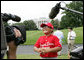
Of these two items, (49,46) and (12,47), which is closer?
(12,47)

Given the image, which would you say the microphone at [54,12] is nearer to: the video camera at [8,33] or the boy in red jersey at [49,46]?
the video camera at [8,33]

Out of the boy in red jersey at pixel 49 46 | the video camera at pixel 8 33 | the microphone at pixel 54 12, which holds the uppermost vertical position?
the microphone at pixel 54 12

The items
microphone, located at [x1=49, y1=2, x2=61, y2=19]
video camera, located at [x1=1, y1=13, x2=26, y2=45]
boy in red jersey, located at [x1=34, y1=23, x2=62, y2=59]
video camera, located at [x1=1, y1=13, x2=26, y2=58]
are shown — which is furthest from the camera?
boy in red jersey, located at [x1=34, y1=23, x2=62, y2=59]

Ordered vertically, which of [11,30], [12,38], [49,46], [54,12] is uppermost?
[54,12]

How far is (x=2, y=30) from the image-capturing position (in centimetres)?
269

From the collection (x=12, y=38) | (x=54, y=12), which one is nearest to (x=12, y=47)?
(x=12, y=38)

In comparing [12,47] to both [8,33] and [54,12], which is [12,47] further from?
[54,12]

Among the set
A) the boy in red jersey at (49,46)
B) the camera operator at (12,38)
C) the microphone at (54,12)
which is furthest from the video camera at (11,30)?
the boy in red jersey at (49,46)

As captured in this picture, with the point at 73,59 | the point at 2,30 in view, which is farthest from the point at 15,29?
the point at 73,59

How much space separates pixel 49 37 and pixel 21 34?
156 centimetres

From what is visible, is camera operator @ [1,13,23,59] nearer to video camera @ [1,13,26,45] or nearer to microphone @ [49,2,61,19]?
video camera @ [1,13,26,45]

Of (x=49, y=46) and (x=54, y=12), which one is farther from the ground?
(x=54, y=12)

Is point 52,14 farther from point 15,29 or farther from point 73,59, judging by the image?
point 73,59

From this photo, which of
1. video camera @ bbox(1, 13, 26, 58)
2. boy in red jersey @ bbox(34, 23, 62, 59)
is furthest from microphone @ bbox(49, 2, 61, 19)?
boy in red jersey @ bbox(34, 23, 62, 59)
